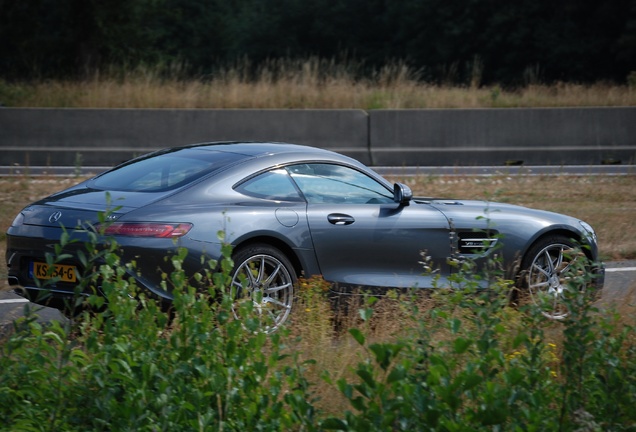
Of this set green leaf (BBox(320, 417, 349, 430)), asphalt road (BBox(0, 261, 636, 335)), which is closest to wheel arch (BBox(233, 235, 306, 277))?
asphalt road (BBox(0, 261, 636, 335))

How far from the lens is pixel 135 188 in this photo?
6863mm

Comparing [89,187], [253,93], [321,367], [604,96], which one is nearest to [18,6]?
[253,93]

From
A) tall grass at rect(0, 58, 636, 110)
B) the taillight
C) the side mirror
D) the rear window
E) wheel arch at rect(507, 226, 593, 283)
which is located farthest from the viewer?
tall grass at rect(0, 58, 636, 110)

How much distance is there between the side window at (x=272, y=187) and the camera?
693 centimetres

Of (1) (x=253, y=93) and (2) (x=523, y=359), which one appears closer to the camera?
(2) (x=523, y=359)

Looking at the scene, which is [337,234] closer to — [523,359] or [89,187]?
[89,187]

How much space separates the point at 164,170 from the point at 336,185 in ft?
4.13

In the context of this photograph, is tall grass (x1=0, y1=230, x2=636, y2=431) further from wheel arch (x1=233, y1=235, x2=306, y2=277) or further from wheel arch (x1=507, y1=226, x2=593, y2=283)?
wheel arch (x1=507, y1=226, x2=593, y2=283)

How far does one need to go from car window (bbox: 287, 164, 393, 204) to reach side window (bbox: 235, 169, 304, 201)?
3.0 inches

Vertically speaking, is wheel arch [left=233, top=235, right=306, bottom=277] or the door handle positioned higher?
the door handle

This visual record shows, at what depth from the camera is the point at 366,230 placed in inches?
281

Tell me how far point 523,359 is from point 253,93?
16.1 metres

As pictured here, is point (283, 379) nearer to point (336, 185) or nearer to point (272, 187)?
point (272, 187)

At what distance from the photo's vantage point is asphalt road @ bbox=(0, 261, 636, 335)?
6.44 meters
